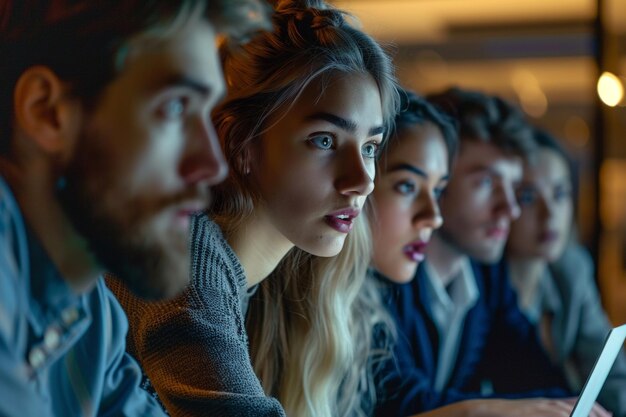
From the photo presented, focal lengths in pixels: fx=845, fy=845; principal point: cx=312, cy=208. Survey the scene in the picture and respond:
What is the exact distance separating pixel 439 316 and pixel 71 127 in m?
1.17

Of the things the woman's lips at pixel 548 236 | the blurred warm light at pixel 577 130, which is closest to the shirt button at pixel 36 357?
the woman's lips at pixel 548 236

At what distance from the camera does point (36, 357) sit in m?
→ 0.64

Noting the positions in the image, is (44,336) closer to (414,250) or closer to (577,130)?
(414,250)

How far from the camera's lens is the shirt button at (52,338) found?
0.66m

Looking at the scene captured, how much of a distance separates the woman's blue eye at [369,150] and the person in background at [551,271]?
1.18 metres

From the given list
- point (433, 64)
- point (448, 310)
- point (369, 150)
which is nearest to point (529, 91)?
point (433, 64)

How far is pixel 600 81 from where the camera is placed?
137 inches

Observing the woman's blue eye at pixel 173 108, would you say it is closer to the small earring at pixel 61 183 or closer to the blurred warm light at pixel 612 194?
the small earring at pixel 61 183

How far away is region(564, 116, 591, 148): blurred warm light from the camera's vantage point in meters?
3.52

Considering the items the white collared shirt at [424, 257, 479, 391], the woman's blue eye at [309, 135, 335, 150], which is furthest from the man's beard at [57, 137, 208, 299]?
the white collared shirt at [424, 257, 479, 391]

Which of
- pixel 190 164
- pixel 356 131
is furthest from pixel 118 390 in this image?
pixel 356 131

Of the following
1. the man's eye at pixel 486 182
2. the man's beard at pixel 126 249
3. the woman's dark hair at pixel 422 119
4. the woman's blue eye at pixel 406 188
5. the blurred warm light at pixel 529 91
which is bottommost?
the man's beard at pixel 126 249

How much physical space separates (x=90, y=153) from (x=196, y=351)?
0.31 m

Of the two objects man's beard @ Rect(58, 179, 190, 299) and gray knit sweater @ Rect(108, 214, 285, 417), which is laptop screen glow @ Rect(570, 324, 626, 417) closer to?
gray knit sweater @ Rect(108, 214, 285, 417)
